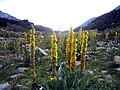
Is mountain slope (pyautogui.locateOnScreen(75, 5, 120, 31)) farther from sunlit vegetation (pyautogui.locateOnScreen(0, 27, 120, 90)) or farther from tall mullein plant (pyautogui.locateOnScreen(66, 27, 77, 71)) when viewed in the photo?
tall mullein plant (pyautogui.locateOnScreen(66, 27, 77, 71))

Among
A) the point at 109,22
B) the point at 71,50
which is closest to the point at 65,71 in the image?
the point at 71,50

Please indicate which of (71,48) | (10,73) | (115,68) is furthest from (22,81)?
(115,68)

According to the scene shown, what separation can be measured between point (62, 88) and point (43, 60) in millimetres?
9681

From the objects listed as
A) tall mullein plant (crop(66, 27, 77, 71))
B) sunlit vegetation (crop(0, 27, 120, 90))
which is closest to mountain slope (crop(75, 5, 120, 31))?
sunlit vegetation (crop(0, 27, 120, 90))

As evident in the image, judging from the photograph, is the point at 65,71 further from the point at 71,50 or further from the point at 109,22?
the point at 109,22

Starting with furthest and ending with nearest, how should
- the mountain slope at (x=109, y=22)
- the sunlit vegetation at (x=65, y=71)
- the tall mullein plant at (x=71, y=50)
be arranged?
the mountain slope at (x=109, y=22) < the tall mullein plant at (x=71, y=50) < the sunlit vegetation at (x=65, y=71)

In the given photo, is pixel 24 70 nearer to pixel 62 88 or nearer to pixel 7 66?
pixel 7 66

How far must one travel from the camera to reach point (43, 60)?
1830 centimetres

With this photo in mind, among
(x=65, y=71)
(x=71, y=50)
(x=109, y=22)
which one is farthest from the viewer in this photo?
(x=109, y=22)

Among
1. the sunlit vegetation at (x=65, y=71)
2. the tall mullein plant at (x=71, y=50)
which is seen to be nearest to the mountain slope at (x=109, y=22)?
the sunlit vegetation at (x=65, y=71)

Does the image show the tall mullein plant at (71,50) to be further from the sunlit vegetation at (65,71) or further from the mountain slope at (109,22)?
the mountain slope at (109,22)

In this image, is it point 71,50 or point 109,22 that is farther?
point 109,22

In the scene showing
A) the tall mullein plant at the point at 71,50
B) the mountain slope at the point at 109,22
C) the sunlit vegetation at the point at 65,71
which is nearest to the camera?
the sunlit vegetation at the point at 65,71

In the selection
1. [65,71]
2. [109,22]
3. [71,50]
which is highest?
[109,22]
